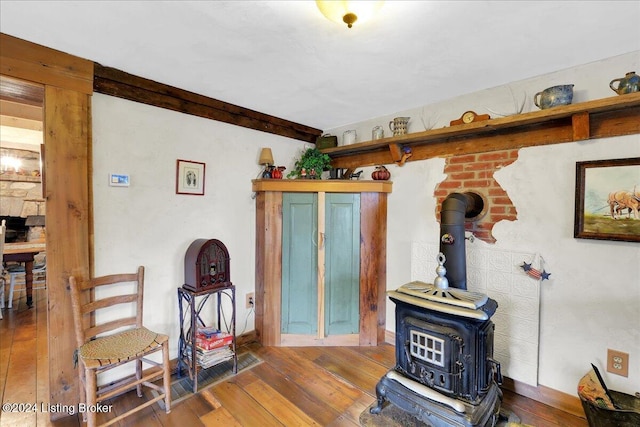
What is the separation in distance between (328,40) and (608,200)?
1887mm

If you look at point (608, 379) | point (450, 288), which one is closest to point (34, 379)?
point (450, 288)

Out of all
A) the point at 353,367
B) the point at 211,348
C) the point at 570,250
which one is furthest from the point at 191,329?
the point at 570,250

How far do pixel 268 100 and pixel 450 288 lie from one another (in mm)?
2036

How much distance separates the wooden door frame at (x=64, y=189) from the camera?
172 centimetres

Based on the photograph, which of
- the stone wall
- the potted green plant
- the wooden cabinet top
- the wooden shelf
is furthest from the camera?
the stone wall

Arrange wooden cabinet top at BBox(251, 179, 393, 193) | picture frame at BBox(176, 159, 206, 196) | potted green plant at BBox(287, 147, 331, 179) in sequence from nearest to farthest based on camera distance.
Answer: picture frame at BBox(176, 159, 206, 196), wooden cabinet top at BBox(251, 179, 393, 193), potted green plant at BBox(287, 147, 331, 179)

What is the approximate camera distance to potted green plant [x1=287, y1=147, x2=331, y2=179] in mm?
2938

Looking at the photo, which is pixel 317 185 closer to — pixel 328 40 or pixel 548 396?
pixel 328 40

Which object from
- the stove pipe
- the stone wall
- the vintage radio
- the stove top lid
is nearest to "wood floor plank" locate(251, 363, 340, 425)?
the vintage radio

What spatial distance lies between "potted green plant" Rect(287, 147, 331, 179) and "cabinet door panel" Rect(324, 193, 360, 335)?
15.8 inches

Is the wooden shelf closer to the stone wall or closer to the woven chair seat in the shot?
the woven chair seat

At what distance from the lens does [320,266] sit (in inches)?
106

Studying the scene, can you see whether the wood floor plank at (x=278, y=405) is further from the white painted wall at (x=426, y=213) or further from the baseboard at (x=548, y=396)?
the baseboard at (x=548, y=396)

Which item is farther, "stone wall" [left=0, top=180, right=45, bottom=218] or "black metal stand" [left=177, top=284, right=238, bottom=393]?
"stone wall" [left=0, top=180, right=45, bottom=218]
